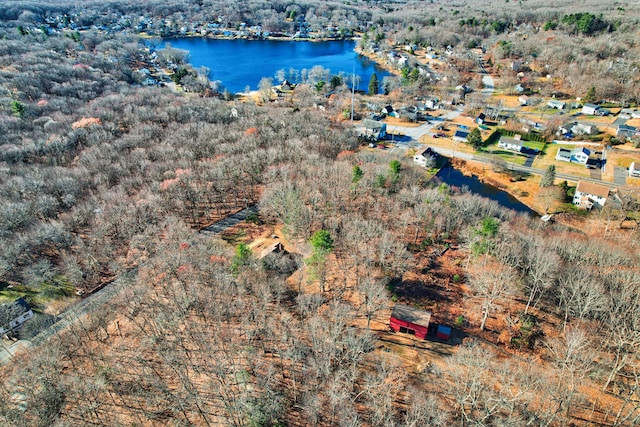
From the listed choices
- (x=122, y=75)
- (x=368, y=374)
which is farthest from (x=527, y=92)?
(x=122, y=75)

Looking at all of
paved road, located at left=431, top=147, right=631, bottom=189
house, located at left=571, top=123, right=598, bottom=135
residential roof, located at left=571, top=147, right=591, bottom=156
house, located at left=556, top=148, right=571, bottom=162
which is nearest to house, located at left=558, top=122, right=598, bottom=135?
house, located at left=571, top=123, right=598, bottom=135

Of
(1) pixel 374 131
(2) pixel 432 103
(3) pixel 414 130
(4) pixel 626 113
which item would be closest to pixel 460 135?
(3) pixel 414 130

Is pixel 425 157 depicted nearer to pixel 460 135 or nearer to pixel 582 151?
pixel 460 135

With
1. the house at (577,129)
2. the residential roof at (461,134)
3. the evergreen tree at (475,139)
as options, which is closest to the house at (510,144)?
the evergreen tree at (475,139)

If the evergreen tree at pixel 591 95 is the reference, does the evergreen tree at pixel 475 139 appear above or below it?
below

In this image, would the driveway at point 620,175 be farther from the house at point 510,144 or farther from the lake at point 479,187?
the lake at point 479,187

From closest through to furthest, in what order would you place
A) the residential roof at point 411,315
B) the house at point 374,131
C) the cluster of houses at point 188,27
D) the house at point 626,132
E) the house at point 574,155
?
1. the residential roof at point 411,315
2. the house at point 574,155
3. the house at point 626,132
4. the house at point 374,131
5. the cluster of houses at point 188,27
